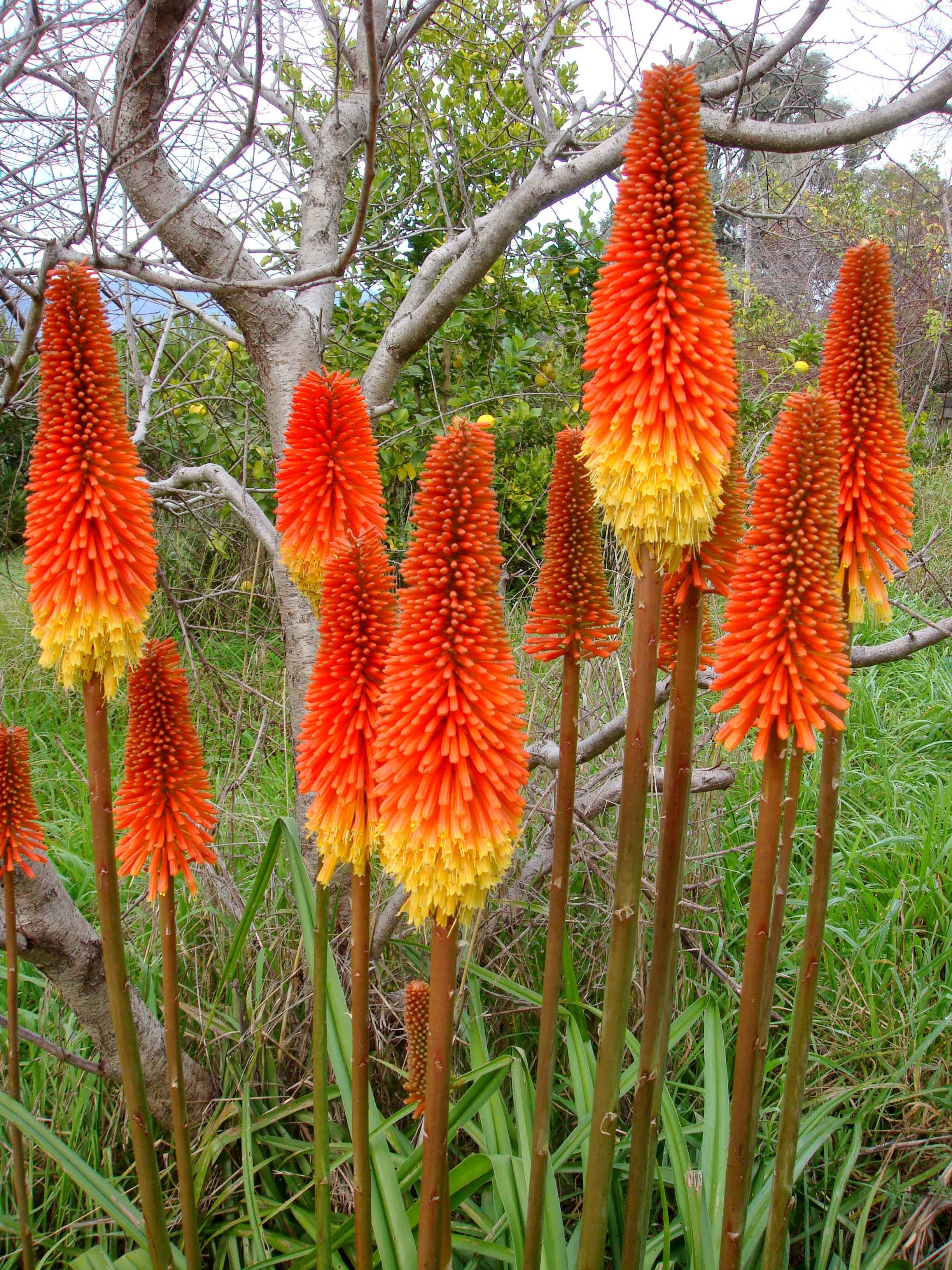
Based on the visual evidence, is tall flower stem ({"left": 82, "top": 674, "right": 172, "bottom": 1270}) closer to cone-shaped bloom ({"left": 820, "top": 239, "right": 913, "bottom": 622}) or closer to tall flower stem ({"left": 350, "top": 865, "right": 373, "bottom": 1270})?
tall flower stem ({"left": 350, "top": 865, "right": 373, "bottom": 1270})

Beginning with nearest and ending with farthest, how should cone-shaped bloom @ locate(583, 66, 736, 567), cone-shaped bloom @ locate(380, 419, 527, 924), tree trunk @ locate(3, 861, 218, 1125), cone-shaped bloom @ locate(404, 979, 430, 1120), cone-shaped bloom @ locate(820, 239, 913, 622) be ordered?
cone-shaped bloom @ locate(380, 419, 527, 924), cone-shaped bloom @ locate(583, 66, 736, 567), cone-shaped bloom @ locate(820, 239, 913, 622), cone-shaped bloom @ locate(404, 979, 430, 1120), tree trunk @ locate(3, 861, 218, 1125)

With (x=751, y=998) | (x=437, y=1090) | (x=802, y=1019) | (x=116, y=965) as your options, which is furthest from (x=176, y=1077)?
(x=802, y=1019)

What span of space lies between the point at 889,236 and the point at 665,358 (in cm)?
1436

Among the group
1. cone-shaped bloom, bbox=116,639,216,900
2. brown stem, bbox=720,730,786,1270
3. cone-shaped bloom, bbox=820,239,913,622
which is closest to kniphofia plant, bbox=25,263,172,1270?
cone-shaped bloom, bbox=116,639,216,900

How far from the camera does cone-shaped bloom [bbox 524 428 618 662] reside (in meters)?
2.06

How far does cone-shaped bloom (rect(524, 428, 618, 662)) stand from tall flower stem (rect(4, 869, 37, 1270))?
1.56 meters

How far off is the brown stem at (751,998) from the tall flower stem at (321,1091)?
0.87m

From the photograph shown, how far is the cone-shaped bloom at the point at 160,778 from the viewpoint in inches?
86.0

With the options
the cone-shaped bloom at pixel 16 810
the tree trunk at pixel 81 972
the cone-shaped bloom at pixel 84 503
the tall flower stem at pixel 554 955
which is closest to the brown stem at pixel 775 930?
the tall flower stem at pixel 554 955

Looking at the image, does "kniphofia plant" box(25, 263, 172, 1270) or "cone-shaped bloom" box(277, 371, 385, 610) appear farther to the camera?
"cone-shaped bloom" box(277, 371, 385, 610)

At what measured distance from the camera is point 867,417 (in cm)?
207

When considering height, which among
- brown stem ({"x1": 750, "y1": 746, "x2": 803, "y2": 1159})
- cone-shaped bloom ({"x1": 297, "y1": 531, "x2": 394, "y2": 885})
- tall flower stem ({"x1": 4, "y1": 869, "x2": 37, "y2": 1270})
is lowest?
tall flower stem ({"x1": 4, "y1": 869, "x2": 37, "y2": 1270})

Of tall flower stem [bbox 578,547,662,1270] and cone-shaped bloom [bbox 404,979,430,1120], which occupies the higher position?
tall flower stem [bbox 578,547,662,1270]

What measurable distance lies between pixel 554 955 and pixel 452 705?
2.43 ft
